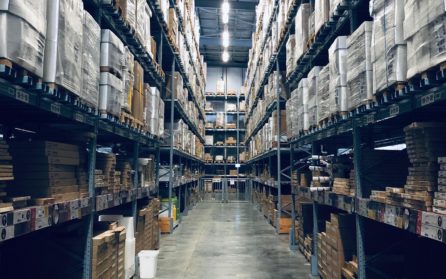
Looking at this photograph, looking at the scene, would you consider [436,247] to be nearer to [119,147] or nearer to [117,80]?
[117,80]

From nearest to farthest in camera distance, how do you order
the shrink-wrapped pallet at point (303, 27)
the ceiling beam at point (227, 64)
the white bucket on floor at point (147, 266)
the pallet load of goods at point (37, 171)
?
the pallet load of goods at point (37, 171) < the white bucket on floor at point (147, 266) < the shrink-wrapped pallet at point (303, 27) < the ceiling beam at point (227, 64)

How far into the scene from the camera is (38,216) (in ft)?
8.31

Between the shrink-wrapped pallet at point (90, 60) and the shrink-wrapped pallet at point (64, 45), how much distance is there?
0.51ft

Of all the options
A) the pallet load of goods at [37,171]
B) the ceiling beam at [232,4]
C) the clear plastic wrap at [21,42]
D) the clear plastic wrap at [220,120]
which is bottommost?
the pallet load of goods at [37,171]

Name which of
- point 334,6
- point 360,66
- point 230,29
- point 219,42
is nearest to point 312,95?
point 334,6

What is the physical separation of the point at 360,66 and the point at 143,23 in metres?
3.32

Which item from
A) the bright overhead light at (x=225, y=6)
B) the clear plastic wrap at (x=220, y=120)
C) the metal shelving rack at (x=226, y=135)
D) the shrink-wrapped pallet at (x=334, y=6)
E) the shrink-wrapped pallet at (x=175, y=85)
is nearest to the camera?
the shrink-wrapped pallet at (x=334, y=6)

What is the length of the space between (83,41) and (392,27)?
102 inches

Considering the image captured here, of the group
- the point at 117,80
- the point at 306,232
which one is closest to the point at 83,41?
the point at 117,80

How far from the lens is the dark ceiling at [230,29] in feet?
54.1

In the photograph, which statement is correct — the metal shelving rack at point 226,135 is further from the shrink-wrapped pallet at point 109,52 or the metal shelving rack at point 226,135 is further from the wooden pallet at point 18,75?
the wooden pallet at point 18,75

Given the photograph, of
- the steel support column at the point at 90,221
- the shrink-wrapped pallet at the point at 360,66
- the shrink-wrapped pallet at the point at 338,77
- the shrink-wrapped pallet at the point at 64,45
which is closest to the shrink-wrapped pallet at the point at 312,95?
the shrink-wrapped pallet at the point at 338,77

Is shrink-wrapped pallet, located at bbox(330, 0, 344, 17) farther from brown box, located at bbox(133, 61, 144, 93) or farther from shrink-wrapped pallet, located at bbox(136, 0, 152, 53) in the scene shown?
brown box, located at bbox(133, 61, 144, 93)

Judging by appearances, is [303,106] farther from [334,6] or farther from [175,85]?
[175,85]
